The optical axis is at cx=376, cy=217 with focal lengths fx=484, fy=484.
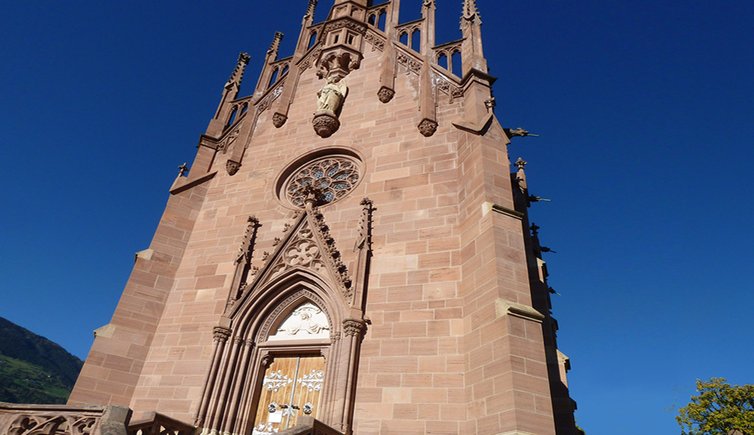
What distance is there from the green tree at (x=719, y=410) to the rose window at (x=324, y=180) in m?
25.2

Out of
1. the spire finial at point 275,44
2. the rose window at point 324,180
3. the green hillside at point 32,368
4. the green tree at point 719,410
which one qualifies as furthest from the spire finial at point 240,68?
the green hillside at point 32,368

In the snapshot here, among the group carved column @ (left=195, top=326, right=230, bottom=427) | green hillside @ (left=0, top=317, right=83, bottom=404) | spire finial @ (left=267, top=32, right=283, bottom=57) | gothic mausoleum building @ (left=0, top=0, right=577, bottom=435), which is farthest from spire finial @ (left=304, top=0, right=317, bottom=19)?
green hillside @ (left=0, top=317, right=83, bottom=404)

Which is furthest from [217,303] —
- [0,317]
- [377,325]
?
[0,317]

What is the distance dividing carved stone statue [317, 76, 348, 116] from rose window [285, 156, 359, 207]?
1601 millimetres

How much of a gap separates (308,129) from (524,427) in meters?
10.3

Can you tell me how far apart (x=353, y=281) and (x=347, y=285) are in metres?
0.19

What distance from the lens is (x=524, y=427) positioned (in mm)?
6676

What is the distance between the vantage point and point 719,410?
26531 mm

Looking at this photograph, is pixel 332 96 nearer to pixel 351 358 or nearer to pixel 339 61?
pixel 339 61

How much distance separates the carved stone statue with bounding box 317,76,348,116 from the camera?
46.2 feet

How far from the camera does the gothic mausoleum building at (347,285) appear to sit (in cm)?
791

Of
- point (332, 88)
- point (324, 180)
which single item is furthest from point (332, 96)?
point (324, 180)

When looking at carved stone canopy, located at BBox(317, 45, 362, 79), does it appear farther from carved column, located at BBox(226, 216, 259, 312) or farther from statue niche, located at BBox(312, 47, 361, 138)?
carved column, located at BBox(226, 216, 259, 312)

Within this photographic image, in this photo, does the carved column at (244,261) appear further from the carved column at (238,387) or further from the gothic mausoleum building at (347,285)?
the carved column at (238,387)
